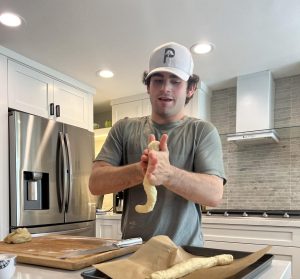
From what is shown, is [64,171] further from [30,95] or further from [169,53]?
[169,53]

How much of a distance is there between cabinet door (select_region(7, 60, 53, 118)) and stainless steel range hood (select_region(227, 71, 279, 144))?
1539 millimetres

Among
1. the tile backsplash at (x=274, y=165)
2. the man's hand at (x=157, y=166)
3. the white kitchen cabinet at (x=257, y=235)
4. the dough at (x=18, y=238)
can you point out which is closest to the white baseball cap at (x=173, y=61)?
the man's hand at (x=157, y=166)

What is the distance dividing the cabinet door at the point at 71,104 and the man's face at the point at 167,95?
1.71 meters

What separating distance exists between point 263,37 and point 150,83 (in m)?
1.30

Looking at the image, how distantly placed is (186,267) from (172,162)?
1.51ft

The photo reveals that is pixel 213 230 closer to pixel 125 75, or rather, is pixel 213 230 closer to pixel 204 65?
pixel 204 65

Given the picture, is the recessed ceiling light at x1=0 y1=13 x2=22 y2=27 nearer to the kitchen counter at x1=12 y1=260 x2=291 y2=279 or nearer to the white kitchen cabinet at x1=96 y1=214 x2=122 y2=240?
the kitchen counter at x1=12 y1=260 x2=291 y2=279

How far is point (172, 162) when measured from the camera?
98 centimetres

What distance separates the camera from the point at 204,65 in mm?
2449

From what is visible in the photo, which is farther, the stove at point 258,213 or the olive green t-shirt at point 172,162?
the stove at point 258,213

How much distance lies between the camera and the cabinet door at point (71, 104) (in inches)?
102

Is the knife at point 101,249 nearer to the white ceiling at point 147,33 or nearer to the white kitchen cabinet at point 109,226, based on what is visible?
the white ceiling at point 147,33

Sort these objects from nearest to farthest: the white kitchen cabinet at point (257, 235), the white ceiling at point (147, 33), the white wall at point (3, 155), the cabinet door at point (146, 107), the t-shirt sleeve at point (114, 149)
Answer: the t-shirt sleeve at point (114, 149) < the white ceiling at point (147, 33) < the white kitchen cabinet at point (257, 235) < the white wall at point (3, 155) < the cabinet door at point (146, 107)

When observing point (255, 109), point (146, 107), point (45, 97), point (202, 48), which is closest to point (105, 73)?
point (45, 97)
